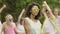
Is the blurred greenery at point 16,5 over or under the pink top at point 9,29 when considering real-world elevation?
over

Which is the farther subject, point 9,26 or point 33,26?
point 9,26

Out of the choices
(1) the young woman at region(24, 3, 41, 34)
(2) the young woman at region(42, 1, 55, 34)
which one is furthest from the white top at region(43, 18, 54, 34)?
(1) the young woman at region(24, 3, 41, 34)

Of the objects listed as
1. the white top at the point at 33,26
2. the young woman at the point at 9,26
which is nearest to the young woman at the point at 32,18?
the white top at the point at 33,26

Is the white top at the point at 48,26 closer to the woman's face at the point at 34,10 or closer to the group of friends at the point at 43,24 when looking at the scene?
the group of friends at the point at 43,24

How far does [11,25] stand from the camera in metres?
1.30

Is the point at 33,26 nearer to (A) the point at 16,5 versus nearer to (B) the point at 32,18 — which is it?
(B) the point at 32,18

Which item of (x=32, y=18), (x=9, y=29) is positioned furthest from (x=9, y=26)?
(x=32, y=18)

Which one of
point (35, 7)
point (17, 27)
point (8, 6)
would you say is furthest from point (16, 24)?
point (35, 7)

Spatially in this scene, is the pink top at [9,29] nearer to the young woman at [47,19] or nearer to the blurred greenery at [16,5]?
the blurred greenery at [16,5]

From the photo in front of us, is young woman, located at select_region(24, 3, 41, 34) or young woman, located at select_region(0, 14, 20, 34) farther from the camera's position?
young woman, located at select_region(0, 14, 20, 34)

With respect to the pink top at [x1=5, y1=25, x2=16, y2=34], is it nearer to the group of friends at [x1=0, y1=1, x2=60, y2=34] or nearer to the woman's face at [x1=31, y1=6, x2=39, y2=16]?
the group of friends at [x1=0, y1=1, x2=60, y2=34]

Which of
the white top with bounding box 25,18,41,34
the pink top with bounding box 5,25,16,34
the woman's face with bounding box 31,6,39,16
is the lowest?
the pink top with bounding box 5,25,16,34

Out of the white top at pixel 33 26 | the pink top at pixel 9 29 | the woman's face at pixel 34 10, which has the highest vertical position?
the woman's face at pixel 34 10

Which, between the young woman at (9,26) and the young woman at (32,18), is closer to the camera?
the young woman at (32,18)
